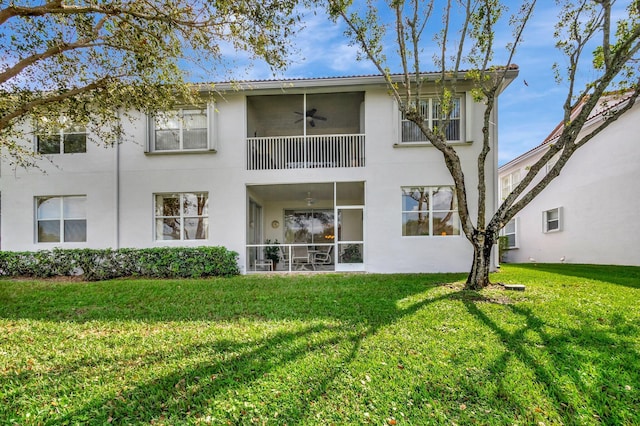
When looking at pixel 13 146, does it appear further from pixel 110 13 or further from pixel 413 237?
pixel 413 237

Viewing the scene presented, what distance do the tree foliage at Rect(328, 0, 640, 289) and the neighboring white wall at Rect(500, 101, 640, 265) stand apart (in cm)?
573

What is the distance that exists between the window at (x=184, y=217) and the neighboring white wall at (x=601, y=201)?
49.0 feet

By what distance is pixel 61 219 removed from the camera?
11.3 metres

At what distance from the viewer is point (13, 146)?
8.45 metres

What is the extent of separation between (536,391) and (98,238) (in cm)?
1267

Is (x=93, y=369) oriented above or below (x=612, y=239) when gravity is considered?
below

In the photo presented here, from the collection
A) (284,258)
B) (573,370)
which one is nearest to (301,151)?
(284,258)

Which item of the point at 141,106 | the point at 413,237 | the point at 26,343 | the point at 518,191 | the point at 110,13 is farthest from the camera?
the point at 413,237

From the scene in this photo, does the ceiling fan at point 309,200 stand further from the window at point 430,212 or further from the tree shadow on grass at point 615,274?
the tree shadow on grass at point 615,274

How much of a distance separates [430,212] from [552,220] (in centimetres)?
861

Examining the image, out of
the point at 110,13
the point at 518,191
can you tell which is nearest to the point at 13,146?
the point at 110,13

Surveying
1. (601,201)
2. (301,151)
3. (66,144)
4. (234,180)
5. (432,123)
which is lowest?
(601,201)

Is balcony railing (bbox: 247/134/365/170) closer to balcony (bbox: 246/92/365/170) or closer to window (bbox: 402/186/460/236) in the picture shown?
balcony (bbox: 246/92/365/170)

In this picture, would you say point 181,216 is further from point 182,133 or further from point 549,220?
point 549,220
